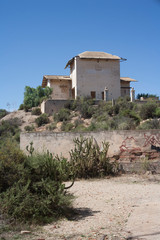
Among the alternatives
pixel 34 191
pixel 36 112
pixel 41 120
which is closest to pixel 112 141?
pixel 34 191

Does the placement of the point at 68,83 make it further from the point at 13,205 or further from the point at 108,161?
the point at 13,205

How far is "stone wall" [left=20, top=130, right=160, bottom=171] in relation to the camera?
1301 cm

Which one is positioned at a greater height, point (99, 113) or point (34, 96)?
point (34, 96)

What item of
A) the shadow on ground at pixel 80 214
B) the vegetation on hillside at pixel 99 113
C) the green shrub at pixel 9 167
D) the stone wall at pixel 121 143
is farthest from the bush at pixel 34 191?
the vegetation on hillside at pixel 99 113

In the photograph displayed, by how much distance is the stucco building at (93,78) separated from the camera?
A: 117ft

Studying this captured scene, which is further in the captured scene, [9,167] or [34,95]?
[34,95]

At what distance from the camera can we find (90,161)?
12023 millimetres

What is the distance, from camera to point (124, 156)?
13102 mm

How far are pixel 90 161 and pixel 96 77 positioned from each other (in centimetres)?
2559

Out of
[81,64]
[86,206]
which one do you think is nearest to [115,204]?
[86,206]

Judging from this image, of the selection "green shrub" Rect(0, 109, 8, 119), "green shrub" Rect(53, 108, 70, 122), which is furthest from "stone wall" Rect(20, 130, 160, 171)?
"green shrub" Rect(0, 109, 8, 119)

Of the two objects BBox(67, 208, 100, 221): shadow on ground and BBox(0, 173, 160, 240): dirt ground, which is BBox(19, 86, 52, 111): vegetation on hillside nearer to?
BBox(0, 173, 160, 240): dirt ground

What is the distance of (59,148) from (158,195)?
20.0ft

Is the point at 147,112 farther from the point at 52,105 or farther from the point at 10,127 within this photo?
the point at 10,127
